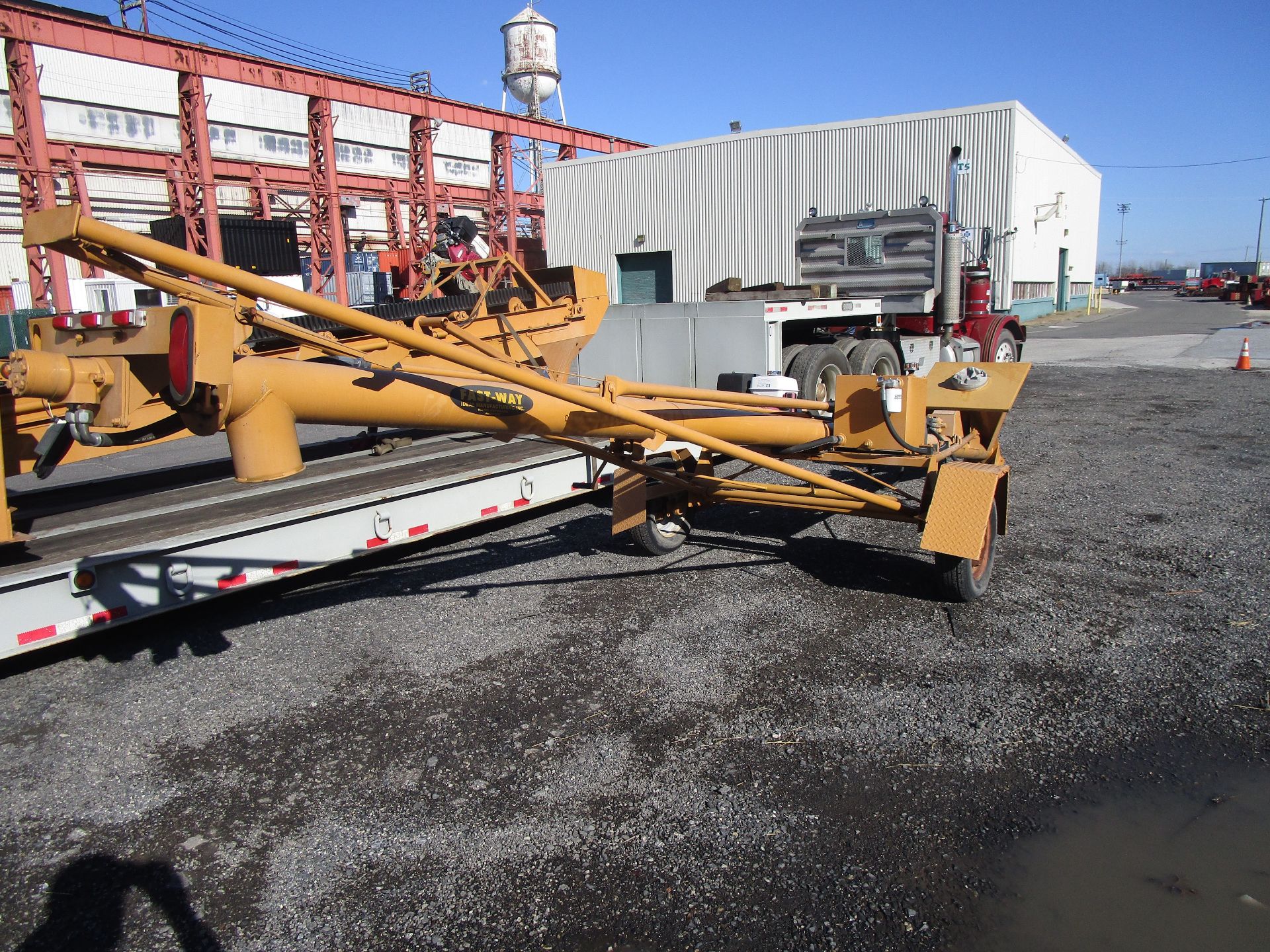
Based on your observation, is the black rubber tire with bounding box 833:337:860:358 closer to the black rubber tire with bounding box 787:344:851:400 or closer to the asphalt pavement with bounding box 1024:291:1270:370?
the black rubber tire with bounding box 787:344:851:400

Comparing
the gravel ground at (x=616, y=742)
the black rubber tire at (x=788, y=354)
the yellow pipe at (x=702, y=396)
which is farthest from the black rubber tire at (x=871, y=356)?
the yellow pipe at (x=702, y=396)

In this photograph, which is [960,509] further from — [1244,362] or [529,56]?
[529,56]

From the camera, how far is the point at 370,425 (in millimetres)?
3592

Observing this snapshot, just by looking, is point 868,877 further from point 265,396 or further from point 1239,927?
point 265,396

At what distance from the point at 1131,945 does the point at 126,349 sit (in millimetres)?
3681

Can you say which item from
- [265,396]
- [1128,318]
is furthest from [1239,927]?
[1128,318]

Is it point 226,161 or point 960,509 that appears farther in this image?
point 226,161

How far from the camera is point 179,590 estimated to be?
4488 mm

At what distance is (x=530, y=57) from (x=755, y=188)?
96.5 ft

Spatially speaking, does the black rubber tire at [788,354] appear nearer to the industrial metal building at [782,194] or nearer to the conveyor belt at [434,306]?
the conveyor belt at [434,306]

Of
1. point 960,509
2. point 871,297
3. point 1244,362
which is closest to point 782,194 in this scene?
point 1244,362

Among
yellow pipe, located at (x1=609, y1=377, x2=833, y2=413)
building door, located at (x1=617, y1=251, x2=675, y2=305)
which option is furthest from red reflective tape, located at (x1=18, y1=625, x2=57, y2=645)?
building door, located at (x1=617, y1=251, x2=675, y2=305)

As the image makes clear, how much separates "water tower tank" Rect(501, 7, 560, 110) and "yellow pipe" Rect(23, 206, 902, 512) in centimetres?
5310

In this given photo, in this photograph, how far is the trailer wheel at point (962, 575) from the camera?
500 centimetres
